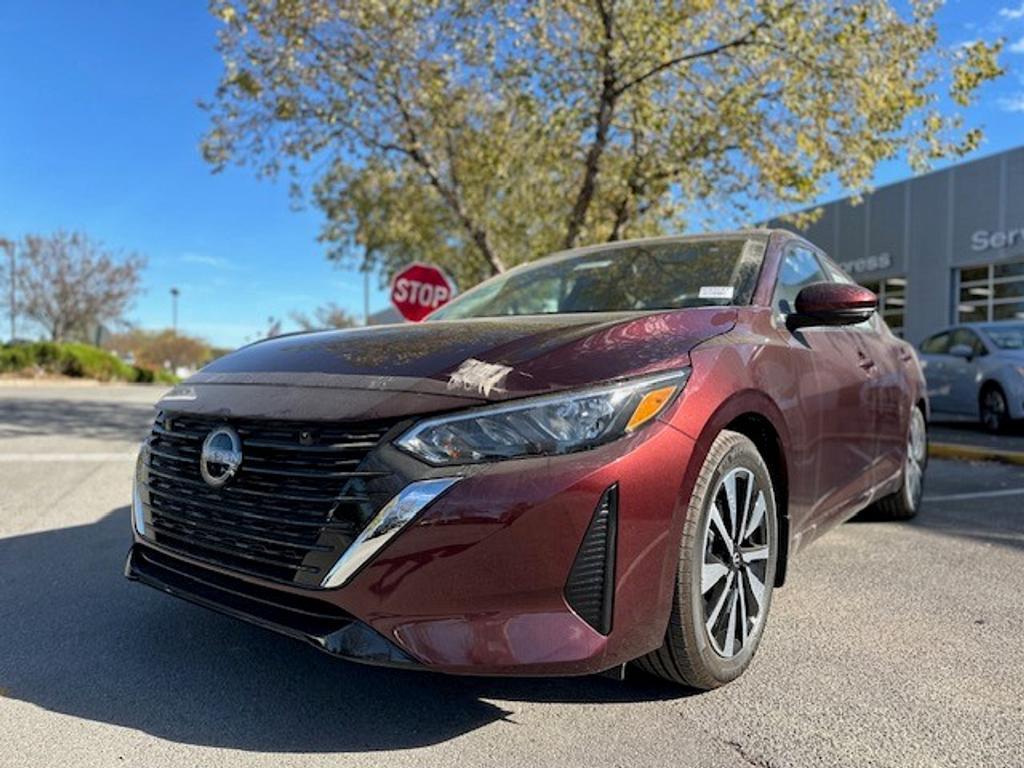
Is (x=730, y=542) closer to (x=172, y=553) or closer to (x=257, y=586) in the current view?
(x=257, y=586)

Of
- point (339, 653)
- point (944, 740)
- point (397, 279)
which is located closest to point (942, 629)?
point (944, 740)

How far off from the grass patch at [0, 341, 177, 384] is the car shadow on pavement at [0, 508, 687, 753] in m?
28.2

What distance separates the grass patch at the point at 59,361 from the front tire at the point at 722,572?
98.5 feet

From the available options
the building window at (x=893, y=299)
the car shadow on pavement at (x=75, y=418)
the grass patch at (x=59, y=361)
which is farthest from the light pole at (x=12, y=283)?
the building window at (x=893, y=299)

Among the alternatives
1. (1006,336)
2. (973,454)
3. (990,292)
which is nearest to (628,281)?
(973,454)

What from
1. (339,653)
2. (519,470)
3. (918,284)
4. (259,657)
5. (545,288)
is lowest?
(259,657)

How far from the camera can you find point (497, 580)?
2027mm

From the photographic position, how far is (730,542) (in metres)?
2.59

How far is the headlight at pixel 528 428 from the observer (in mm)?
2084

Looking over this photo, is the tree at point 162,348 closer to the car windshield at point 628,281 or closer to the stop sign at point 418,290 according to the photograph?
the stop sign at point 418,290

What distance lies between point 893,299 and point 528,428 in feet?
70.8

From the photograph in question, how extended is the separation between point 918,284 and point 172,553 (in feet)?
68.4

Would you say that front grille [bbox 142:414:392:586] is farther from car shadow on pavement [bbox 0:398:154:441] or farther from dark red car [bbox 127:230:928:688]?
car shadow on pavement [bbox 0:398:154:441]

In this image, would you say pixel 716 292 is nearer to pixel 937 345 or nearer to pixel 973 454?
pixel 973 454
